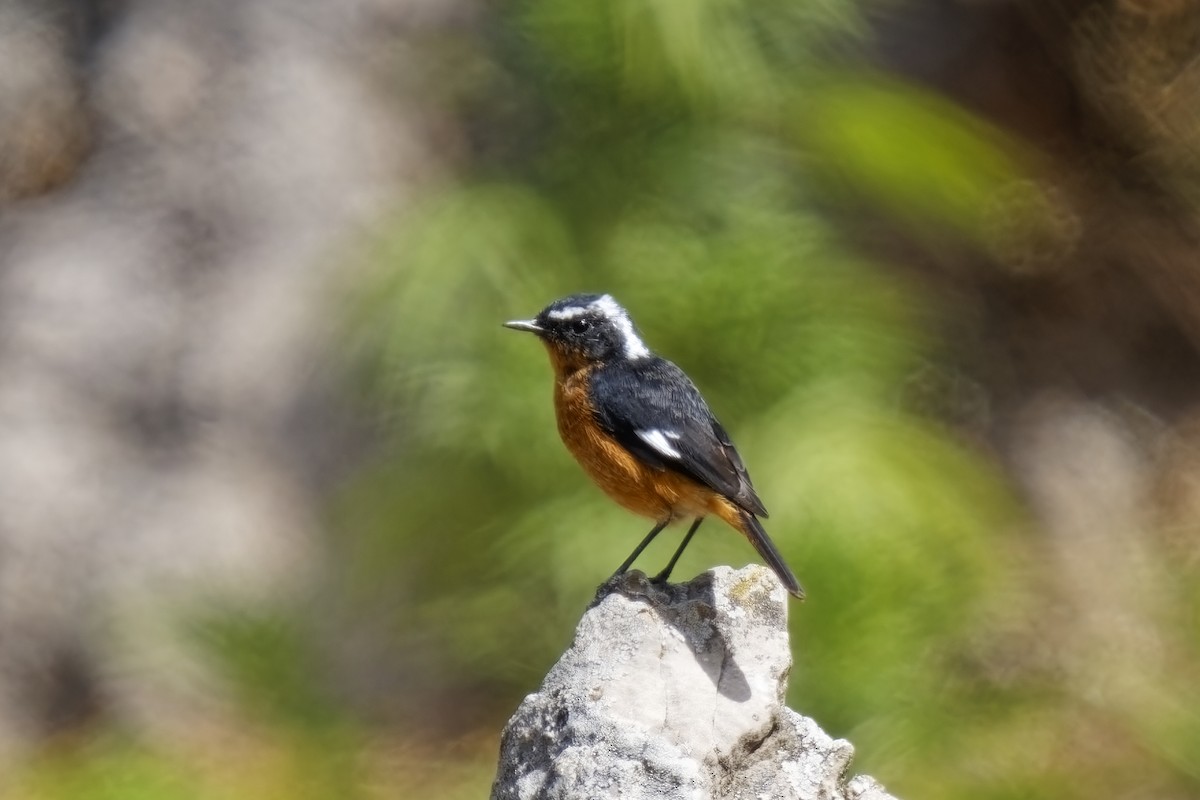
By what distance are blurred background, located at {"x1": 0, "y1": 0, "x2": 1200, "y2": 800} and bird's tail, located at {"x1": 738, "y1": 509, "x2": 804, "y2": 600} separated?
170cm

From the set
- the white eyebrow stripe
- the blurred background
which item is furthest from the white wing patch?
the blurred background

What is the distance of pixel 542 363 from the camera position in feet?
21.3

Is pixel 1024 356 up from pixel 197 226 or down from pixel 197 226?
up

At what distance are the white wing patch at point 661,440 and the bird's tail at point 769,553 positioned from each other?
235 millimetres

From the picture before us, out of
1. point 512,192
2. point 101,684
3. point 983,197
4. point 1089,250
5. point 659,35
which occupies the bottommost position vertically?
point 101,684

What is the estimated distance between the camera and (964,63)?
382 inches

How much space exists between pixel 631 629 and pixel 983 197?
17.8 feet

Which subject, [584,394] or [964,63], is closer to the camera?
[584,394]

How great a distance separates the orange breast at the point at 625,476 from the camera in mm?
4160

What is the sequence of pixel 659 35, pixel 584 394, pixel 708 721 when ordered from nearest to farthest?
1. pixel 708 721
2. pixel 584 394
3. pixel 659 35

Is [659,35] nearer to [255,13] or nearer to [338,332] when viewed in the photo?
[338,332]

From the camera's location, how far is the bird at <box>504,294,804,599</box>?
13.3 ft

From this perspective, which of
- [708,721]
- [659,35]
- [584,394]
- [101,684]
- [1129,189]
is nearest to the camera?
A: [708,721]

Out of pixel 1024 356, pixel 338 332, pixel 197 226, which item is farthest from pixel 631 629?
pixel 1024 356
